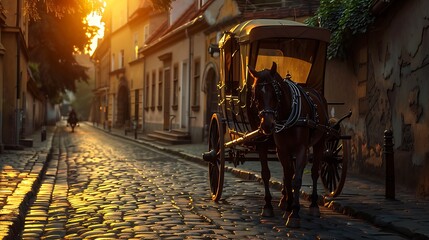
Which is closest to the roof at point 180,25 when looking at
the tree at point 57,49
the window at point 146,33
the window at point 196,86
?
the window at point 196,86

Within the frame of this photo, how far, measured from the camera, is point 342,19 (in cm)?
1223

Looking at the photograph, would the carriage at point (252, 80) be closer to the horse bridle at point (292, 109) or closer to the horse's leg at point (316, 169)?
the horse's leg at point (316, 169)

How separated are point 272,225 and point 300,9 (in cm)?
1271

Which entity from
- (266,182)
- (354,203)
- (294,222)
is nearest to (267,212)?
(266,182)

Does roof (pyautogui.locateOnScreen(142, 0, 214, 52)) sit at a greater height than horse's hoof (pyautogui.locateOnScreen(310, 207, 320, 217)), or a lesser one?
greater

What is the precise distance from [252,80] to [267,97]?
121cm

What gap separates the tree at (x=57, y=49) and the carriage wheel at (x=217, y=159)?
32331 millimetres

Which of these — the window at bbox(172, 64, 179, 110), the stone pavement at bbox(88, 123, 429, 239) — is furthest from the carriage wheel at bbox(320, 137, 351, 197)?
the window at bbox(172, 64, 179, 110)

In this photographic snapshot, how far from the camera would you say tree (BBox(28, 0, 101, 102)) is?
4194 centimetres

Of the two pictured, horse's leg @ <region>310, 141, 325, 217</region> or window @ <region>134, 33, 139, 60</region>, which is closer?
horse's leg @ <region>310, 141, 325, 217</region>

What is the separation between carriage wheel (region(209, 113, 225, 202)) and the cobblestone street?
21 cm

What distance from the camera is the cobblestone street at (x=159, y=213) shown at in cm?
662

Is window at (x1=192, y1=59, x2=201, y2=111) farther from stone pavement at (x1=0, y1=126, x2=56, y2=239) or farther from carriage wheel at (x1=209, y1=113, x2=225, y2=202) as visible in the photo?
carriage wheel at (x1=209, y1=113, x2=225, y2=202)

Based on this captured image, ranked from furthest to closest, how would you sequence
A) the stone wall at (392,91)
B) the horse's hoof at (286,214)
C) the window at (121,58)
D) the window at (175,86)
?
the window at (121,58) < the window at (175,86) < the stone wall at (392,91) < the horse's hoof at (286,214)
